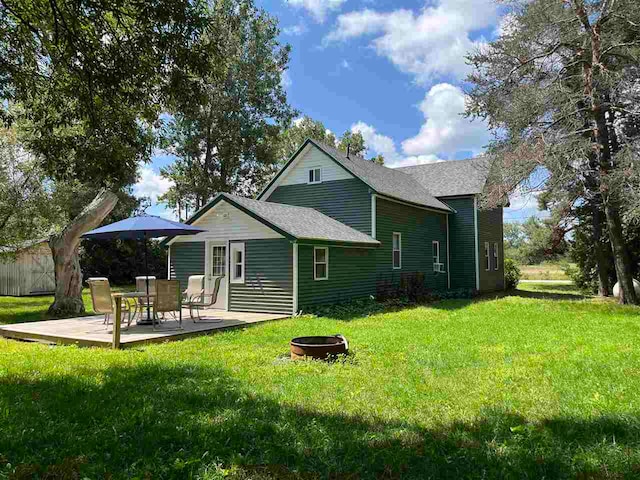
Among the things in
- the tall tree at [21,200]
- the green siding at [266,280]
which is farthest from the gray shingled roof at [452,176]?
the tall tree at [21,200]

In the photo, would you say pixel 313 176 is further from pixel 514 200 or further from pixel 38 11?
pixel 38 11

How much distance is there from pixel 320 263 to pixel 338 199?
436 cm

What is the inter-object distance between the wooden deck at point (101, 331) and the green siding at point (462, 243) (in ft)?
40.8

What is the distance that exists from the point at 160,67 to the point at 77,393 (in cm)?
459

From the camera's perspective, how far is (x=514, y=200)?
16078mm

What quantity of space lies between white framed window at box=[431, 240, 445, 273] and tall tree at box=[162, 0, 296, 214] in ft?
46.3

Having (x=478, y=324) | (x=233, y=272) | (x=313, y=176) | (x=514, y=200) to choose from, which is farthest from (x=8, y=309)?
(x=514, y=200)

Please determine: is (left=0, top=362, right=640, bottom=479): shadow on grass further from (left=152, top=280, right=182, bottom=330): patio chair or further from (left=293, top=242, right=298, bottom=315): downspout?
(left=293, top=242, right=298, bottom=315): downspout

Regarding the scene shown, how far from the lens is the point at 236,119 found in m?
30.1

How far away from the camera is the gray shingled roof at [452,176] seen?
73.0 ft

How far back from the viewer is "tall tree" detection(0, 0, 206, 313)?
6.27 m

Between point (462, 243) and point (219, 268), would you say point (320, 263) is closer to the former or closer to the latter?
point (219, 268)

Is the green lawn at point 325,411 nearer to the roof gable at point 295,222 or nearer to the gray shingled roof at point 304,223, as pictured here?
the roof gable at point 295,222

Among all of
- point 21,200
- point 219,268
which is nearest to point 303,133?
point 219,268
